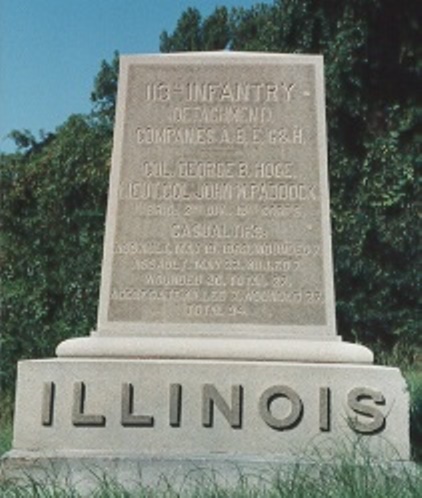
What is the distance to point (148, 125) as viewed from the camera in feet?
22.5

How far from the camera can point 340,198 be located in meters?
14.5

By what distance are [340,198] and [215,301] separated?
8214mm

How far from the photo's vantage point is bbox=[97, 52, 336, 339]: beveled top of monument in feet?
21.4

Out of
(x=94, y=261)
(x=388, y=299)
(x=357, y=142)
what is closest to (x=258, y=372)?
(x=94, y=261)

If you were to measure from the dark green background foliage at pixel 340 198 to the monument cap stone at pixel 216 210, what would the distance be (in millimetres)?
5604

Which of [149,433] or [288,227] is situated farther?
[288,227]

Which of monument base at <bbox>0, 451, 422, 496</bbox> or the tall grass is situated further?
→ monument base at <bbox>0, 451, 422, 496</bbox>

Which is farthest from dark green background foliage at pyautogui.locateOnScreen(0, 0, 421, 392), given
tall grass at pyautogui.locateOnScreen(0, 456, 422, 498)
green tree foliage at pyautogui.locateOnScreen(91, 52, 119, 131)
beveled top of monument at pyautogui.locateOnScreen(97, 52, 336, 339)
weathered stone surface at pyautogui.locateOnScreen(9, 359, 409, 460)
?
green tree foliage at pyautogui.locateOnScreen(91, 52, 119, 131)

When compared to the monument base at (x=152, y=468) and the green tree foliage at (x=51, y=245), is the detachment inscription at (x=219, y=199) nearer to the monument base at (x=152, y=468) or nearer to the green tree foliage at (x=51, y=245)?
the monument base at (x=152, y=468)

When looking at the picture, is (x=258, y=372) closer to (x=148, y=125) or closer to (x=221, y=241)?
(x=221, y=241)

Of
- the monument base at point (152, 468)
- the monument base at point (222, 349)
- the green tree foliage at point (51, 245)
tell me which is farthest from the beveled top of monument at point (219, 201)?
the green tree foliage at point (51, 245)

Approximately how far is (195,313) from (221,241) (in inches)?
18.8

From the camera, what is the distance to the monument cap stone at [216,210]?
6.49 m

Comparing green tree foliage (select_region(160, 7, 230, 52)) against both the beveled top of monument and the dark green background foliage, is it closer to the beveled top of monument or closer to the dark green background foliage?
the dark green background foliage
